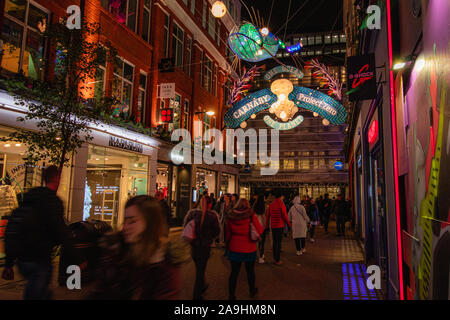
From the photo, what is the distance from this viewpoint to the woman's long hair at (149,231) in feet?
7.47

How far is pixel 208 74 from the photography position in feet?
82.2

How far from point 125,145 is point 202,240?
9.66 metres

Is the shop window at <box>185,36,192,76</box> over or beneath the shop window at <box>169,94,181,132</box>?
over

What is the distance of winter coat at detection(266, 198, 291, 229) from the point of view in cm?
909

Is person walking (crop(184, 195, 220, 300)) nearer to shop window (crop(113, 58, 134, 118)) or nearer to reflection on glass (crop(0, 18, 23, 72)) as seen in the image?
reflection on glass (crop(0, 18, 23, 72))

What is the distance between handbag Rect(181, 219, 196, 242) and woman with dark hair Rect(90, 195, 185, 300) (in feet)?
11.2

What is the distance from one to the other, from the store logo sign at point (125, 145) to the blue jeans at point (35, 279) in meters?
10.3

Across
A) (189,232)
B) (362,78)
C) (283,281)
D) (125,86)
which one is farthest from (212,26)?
(189,232)

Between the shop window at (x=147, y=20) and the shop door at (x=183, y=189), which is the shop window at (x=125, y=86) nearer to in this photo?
the shop window at (x=147, y=20)

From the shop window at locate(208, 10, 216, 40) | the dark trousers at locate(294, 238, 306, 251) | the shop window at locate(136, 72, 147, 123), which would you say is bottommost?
the dark trousers at locate(294, 238, 306, 251)

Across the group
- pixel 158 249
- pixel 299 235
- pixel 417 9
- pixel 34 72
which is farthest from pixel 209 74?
pixel 158 249

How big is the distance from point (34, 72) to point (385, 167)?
1071 centimetres

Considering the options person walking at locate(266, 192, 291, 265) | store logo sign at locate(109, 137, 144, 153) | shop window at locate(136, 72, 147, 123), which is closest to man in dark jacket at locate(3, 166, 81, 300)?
person walking at locate(266, 192, 291, 265)
